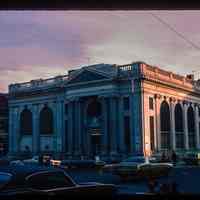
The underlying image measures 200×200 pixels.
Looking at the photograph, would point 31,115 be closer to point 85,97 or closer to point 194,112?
point 85,97

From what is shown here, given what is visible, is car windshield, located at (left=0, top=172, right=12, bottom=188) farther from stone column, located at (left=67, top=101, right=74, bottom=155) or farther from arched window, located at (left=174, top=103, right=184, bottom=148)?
arched window, located at (left=174, top=103, right=184, bottom=148)

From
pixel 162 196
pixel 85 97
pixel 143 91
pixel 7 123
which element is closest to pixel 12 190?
pixel 162 196

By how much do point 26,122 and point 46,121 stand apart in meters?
4.44

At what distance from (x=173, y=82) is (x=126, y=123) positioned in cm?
953

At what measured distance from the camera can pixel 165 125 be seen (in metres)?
56.9

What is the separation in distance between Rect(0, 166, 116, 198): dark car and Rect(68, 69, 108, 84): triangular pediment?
45.6 metres

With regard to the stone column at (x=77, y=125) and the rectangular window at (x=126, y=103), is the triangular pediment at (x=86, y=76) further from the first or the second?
the rectangular window at (x=126, y=103)

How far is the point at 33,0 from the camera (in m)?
6.13

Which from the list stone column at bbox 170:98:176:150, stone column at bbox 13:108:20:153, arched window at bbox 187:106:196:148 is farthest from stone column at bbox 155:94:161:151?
stone column at bbox 13:108:20:153

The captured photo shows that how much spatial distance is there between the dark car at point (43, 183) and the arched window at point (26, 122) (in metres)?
56.4

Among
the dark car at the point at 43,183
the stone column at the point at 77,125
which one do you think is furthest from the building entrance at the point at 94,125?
the dark car at the point at 43,183

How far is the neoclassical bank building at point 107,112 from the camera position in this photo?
52688mm

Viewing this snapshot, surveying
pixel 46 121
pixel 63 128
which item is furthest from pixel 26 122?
pixel 63 128

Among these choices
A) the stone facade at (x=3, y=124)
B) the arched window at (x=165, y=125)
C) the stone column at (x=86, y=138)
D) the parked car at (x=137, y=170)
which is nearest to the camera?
the parked car at (x=137, y=170)
